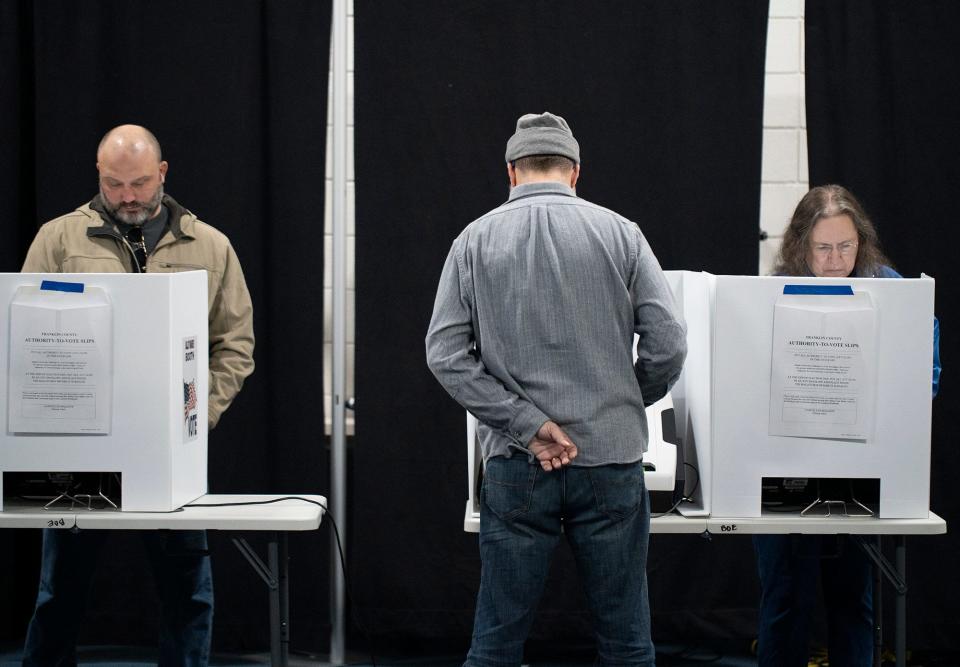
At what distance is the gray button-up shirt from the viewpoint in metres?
2.00

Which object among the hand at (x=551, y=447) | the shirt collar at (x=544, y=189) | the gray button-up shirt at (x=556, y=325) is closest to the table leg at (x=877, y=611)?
the gray button-up shirt at (x=556, y=325)

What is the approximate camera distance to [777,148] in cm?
346

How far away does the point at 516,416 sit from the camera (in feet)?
6.54

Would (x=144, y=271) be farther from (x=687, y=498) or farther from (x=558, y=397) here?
(x=687, y=498)

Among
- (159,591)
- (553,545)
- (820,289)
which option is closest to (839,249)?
(820,289)

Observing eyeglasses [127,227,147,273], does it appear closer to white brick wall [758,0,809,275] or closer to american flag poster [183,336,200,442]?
american flag poster [183,336,200,442]

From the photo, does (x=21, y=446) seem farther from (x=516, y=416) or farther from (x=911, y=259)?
(x=911, y=259)

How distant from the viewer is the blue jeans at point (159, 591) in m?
2.52

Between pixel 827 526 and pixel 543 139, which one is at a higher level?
pixel 543 139

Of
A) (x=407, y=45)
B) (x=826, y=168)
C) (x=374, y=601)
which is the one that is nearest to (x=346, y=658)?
(x=374, y=601)

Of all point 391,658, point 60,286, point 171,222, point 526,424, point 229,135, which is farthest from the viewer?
point 391,658

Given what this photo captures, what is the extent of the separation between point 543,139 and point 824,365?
2.29 feet

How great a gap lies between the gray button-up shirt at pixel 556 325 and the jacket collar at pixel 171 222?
85 centimetres

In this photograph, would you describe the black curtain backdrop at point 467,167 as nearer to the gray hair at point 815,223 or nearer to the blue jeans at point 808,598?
the gray hair at point 815,223
